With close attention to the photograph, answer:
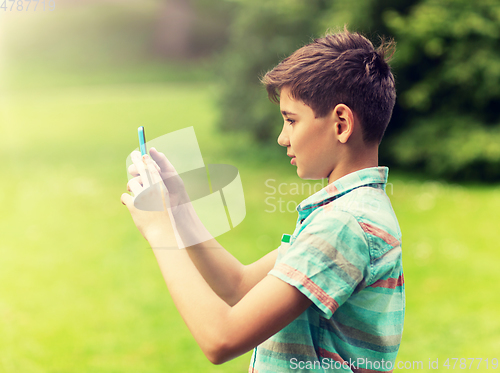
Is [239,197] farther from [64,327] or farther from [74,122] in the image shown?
[74,122]

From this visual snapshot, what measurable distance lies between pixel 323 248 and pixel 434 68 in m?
7.62

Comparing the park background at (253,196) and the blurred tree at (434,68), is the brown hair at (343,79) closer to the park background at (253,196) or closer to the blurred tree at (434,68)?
the park background at (253,196)

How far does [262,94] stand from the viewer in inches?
367

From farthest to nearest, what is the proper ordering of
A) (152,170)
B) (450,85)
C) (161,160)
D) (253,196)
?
(450,85) < (253,196) < (161,160) < (152,170)

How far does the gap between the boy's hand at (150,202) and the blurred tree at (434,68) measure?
6.18m

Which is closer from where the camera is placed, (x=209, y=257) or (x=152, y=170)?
(x=152, y=170)

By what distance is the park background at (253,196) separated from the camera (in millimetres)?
3727

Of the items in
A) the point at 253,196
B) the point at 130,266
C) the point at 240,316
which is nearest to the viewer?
the point at 240,316

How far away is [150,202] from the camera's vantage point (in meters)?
1.21

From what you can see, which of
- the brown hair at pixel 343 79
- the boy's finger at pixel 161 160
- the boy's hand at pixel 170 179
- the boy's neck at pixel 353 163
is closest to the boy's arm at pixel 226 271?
the boy's hand at pixel 170 179

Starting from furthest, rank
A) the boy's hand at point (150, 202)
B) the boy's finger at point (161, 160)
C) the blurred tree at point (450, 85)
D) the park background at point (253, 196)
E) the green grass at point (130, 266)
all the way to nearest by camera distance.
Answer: the blurred tree at point (450, 85) < the park background at point (253, 196) < the green grass at point (130, 266) < the boy's finger at point (161, 160) < the boy's hand at point (150, 202)

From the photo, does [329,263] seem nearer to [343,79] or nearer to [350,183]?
[350,183]

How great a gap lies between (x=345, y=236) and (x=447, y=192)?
6776mm

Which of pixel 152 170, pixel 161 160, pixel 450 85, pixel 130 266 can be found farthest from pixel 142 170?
pixel 450 85
